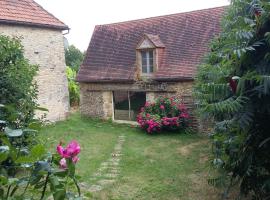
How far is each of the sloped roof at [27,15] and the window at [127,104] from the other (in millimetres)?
4643

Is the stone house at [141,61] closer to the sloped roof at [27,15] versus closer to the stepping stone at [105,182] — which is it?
the sloped roof at [27,15]

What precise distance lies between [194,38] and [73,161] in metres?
12.8

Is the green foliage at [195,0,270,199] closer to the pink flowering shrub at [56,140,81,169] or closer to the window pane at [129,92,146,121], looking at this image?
the pink flowering shrub at [56,140,81,169]

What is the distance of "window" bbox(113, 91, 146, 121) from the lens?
49.8 ft

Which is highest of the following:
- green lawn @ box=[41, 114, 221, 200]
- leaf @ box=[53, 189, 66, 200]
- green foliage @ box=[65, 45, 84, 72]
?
green foliage @ box=[65, 45, 84, 72]

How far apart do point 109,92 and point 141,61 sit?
2.49 meters

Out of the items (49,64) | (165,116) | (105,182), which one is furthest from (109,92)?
(105,182)

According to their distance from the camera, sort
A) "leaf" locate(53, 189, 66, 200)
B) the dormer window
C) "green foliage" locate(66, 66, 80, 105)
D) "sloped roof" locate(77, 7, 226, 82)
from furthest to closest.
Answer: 1. "green foliage" locate(66, 66, 80, 105)
2. the dormer window
3. "sloped roof" locate(77, 7, 226, 82)
4. "leaf" locate(53, 189, 66, 200)

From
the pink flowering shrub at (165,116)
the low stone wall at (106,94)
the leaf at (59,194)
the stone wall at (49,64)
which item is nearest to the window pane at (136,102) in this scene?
the low stone wall at (106,94)

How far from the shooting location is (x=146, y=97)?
1454 cm

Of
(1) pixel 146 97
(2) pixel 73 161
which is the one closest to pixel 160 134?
(1) pixel 146 97

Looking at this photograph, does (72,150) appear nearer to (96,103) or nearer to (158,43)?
(158,43)

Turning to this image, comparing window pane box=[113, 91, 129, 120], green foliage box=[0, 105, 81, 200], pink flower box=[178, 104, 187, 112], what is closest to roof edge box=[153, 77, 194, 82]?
pink flower box=[178, 104, 187, 112]

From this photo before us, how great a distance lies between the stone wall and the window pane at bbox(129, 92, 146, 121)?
3.76 m
